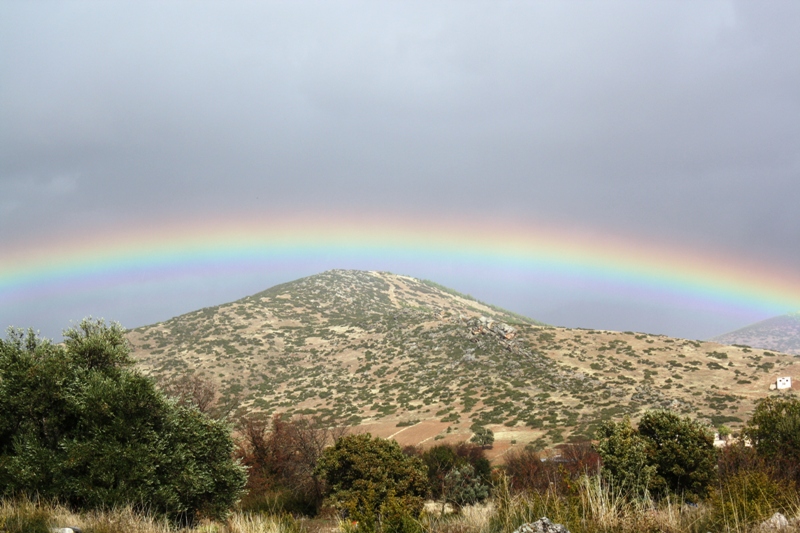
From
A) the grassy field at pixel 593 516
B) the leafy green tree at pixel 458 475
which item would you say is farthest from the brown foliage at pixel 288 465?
the grassy field at pixel 593 516

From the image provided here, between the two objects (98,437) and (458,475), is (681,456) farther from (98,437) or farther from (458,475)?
(98,437)

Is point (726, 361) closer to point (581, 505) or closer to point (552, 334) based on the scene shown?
point (552, 334)

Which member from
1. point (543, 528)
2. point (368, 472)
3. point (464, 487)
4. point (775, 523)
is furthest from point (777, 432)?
point (543, 528)

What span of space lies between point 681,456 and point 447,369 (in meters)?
52.3

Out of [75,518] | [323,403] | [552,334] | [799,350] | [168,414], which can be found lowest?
[799,350]

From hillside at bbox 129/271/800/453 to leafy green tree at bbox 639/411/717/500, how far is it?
21004mm

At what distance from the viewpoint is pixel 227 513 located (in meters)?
16.5

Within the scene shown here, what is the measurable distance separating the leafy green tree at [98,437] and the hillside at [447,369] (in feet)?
92.8

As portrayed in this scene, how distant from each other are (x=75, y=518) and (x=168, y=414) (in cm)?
503

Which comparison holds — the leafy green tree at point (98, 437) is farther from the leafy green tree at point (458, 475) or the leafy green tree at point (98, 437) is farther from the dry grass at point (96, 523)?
the leafy green tree at point (458, 475)

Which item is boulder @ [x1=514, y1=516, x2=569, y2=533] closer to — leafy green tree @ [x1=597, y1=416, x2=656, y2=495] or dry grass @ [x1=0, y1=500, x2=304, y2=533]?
dry grass @ [x1=0, y1=500, x2=304, y2=533]

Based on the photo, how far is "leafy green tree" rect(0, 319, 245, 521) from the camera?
525 inches

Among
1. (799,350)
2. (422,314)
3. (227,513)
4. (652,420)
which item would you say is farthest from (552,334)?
(799,350)

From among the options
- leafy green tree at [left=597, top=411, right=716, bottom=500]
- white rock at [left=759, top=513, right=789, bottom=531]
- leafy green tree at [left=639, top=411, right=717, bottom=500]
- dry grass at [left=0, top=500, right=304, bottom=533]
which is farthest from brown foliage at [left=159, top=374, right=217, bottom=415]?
white rock at [left=759, top=513, right=789, bottom=531]
